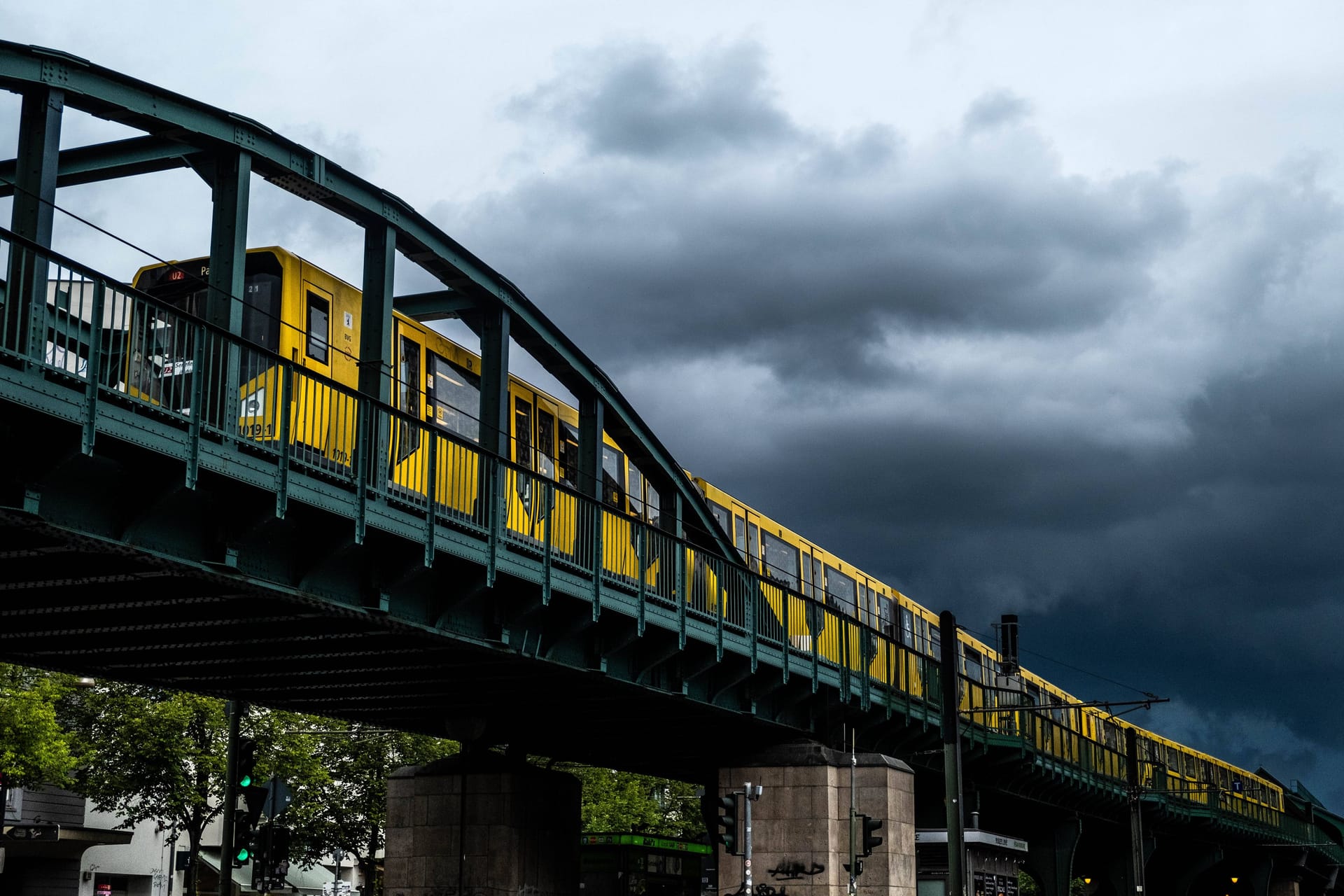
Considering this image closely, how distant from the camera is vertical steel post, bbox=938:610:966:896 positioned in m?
30.2

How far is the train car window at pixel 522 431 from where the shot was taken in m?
27.7

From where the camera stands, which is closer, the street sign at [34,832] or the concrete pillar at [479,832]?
the concrete pillar at [479,832]

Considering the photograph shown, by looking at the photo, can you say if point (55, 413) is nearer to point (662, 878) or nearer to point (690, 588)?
point (690, 588)

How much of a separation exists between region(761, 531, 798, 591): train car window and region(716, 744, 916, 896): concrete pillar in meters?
7.19

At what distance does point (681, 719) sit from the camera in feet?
99.1

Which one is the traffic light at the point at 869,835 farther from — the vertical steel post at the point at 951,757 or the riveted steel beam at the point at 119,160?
the riveted steel beam at the point at 119,160

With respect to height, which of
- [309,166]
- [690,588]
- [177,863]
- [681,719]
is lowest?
[177,863]

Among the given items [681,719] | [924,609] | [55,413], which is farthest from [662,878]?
[55,413]

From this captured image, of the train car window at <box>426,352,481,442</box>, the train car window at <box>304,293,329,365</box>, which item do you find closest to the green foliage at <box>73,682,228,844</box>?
the train car window at <box>426,352,481,442</box>

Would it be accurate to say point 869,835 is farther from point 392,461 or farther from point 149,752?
point 149,752

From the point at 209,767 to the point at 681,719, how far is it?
823 inches

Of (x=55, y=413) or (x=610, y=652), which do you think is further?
(x=610, y=652)

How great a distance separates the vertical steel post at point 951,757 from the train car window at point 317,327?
1404 cm

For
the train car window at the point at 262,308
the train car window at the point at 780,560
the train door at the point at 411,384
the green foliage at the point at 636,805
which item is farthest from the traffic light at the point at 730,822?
the green foliage at the point at 636,805
